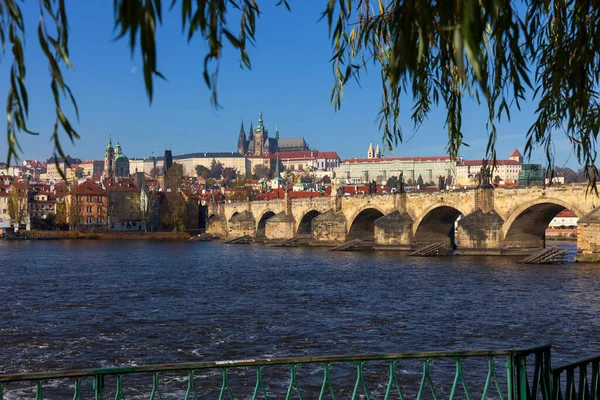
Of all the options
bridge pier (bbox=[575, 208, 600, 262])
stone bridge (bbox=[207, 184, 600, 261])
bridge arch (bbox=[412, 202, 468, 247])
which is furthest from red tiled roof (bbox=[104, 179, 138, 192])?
bridge pier (bbox=[575, 208, 600, 262])

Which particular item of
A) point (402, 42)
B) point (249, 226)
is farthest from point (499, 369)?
point (249, 226)

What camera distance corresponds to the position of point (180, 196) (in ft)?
353

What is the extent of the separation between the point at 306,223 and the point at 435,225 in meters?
24.0

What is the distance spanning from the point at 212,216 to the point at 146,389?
94.6 metres

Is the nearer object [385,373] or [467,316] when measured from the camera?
[385,373]

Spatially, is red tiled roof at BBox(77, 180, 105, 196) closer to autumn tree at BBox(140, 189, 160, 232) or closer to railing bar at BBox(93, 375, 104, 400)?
autumn tree at BBox(140, 189, 160, 232)

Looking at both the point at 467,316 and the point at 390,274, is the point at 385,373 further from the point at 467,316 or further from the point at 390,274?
the point at 390,274

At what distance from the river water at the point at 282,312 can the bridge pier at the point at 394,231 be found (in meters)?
18.2

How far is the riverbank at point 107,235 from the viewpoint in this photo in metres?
94.0

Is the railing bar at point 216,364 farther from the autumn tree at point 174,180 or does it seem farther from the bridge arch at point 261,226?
the autumn tree at point 174,180

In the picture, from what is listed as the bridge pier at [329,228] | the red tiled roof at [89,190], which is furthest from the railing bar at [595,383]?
the red tiled roof at [89,190]

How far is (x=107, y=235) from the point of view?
96.5m

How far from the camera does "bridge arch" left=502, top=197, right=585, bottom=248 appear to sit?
50.2 metres

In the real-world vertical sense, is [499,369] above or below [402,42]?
below
